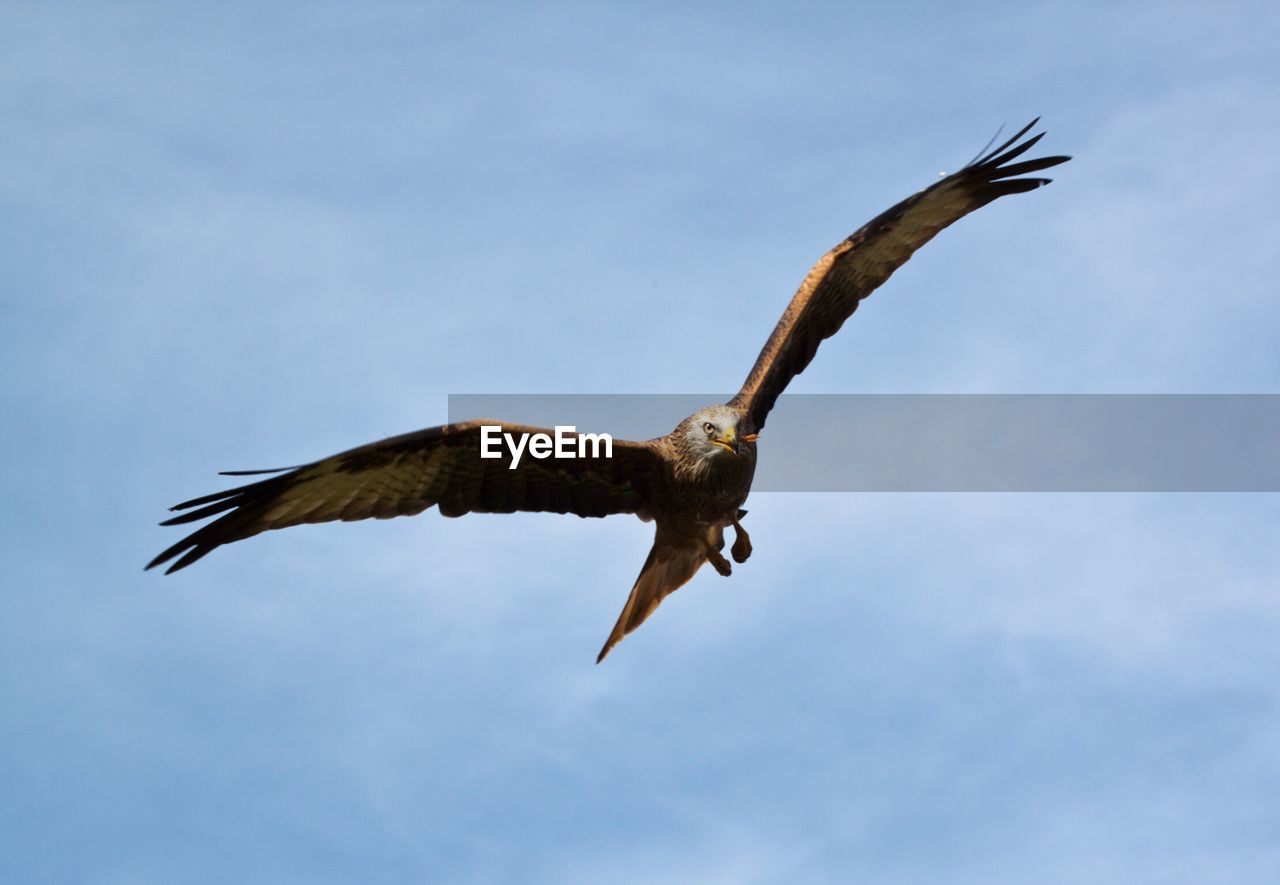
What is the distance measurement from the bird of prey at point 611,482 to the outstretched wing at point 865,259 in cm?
2

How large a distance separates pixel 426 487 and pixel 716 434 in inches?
81.8

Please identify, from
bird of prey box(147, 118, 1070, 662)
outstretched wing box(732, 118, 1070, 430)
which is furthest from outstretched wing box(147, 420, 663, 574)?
outstretched wing box(732, 118, 1070, 430)

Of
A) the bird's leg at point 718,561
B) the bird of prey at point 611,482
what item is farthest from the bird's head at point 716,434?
the bird's leg at point 718,561

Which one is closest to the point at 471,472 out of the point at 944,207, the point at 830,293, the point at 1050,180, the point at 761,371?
the point at 761,371

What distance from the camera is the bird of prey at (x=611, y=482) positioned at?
10.8m

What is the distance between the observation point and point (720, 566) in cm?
1134

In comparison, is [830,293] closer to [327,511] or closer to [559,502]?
[559,502]

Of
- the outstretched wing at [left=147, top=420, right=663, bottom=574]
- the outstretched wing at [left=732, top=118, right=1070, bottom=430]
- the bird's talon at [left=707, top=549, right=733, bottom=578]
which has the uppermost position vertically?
the outstretched wing at [left=732, top=118, right=1070, bottom=430]

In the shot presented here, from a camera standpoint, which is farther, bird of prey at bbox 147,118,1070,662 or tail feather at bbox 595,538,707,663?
tail feather at bbox 595,538,707,663

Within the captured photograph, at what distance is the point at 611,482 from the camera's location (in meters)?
11.5

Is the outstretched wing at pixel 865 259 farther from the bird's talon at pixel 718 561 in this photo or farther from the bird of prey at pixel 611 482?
the bird's talon at pixel 718 561

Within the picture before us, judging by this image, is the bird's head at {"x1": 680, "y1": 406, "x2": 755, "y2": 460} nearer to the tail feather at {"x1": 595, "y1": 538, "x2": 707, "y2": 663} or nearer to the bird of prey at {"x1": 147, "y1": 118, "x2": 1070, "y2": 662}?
the bird of prey at {"x1": 147, "y1": 118, "x2": 1070, "y2": 662}

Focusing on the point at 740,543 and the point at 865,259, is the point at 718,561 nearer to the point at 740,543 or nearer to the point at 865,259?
the point at 740,543

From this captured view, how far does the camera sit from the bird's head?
1084cm
